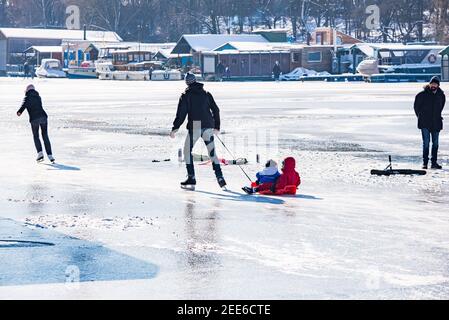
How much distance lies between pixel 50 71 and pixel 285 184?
324 feet

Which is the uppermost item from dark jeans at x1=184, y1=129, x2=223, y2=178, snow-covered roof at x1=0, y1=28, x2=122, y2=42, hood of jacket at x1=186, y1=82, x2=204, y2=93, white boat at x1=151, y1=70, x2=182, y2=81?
snow-covered roof at x1=0, y1=28, x2=122, y2=42

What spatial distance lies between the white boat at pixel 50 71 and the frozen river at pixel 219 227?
288ft

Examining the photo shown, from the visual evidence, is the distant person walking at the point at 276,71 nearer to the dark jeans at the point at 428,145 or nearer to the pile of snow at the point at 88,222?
the dark jeans at the point at 428,145

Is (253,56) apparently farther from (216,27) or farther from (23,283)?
(23,283)

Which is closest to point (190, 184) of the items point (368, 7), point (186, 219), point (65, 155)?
point (186, 219)

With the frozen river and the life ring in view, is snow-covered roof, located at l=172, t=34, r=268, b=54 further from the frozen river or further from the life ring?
the frozen river

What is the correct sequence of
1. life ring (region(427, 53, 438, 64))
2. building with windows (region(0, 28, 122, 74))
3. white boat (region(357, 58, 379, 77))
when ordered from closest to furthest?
white boat (region(357, 58, 379, 77)) < life ring (region(427, 53, 438, 64)) < building with windows (region(0, 28, 122, 74))

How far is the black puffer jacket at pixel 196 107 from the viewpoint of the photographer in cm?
1582

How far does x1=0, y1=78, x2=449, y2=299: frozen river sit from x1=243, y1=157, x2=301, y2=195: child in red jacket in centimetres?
22

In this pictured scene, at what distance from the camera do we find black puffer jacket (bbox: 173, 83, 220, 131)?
15820 millimetres

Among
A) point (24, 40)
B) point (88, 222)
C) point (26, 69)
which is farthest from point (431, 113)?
point (24, 40)

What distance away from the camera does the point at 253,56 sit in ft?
332

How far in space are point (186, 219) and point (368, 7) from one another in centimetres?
12026

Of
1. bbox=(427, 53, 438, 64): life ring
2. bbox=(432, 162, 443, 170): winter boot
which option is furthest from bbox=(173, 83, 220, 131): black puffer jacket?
bbox=(427, 53, 438, 64): life ring
